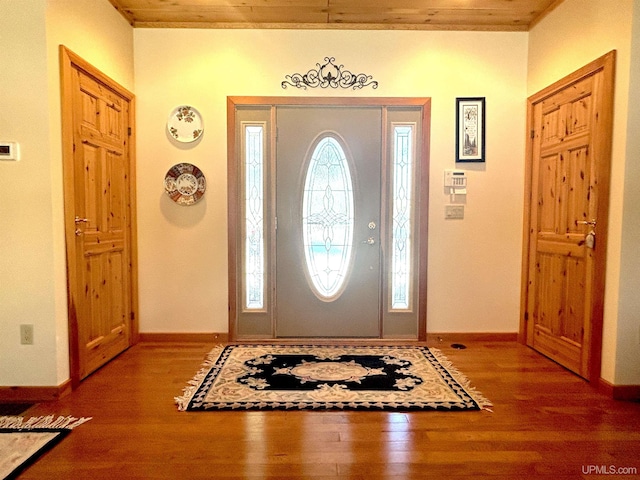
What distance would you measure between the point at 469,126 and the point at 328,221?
4.87 ft

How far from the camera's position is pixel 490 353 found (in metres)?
3.24

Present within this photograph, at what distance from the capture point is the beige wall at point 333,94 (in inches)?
133

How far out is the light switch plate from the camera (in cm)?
348

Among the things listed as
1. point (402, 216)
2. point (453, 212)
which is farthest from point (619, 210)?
point (402, 216)

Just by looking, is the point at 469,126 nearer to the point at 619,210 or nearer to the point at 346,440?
the point at 619,210

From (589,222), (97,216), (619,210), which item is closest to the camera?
(619,210)

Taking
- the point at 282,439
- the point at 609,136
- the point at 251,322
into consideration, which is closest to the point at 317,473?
the point at 282,439

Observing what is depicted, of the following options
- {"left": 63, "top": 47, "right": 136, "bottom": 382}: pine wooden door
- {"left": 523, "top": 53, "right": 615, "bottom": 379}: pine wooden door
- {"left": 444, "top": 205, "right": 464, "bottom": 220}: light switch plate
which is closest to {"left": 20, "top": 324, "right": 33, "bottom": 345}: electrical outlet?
{"left": 63, "top": 47, "right": 136, "bottom": 382}: pine wooden door

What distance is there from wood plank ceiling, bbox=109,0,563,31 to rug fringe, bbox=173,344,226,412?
273cm

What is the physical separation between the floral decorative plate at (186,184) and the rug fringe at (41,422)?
183 cm

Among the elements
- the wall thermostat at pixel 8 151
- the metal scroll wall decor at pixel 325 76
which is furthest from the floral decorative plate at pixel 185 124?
the wall thermostat at pixel 8 151

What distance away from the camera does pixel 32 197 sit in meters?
2.32

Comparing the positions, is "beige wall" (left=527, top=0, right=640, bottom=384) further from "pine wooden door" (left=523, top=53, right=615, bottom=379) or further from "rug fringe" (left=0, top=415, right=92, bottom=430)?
"rug fringe" (left=0, top=415, right=92, bottom=430)

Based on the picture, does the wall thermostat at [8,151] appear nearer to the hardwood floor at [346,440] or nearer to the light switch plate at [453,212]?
Answer: the hardwood floor at [346,440]
